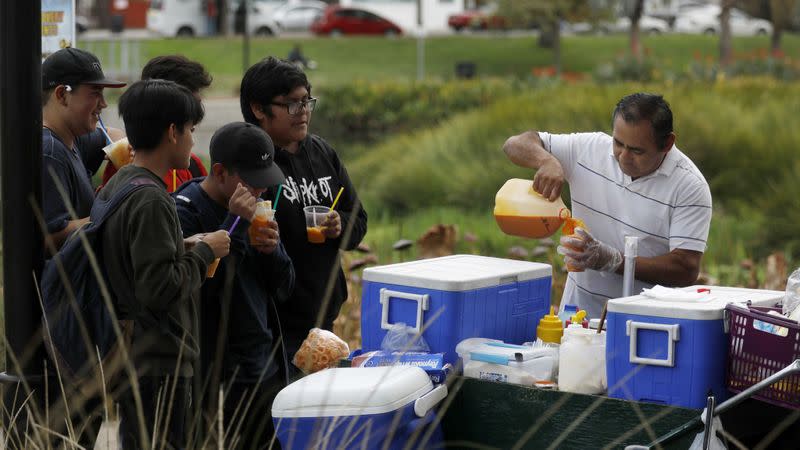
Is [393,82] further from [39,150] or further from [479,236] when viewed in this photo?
[39,150]

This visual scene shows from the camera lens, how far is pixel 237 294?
3.99m

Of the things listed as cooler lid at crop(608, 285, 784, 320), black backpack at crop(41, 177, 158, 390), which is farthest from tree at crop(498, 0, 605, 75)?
black backpack at crop(41, 177, 158, 390)

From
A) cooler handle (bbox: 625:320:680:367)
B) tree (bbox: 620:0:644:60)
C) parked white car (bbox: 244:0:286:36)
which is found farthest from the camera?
parked white car (bbox: 244:0:286:36)

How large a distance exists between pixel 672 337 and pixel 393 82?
14.6 metres

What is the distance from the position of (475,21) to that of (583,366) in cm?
4204

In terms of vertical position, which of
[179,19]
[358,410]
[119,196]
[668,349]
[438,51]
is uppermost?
[179,19]

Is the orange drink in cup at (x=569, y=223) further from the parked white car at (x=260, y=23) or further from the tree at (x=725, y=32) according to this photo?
the parked white car at (x=260, y=23)

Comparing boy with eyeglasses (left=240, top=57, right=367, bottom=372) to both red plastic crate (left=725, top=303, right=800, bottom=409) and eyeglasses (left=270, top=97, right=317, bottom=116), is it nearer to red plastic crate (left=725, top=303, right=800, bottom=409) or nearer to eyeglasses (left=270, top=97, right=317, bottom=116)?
eyeglasses (left=270, top=97, right=317, bottom=116)

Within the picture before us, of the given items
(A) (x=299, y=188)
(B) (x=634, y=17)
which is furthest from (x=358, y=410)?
(B) (x=634, y=17)

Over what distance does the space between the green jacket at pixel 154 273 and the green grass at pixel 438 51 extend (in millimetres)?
27466

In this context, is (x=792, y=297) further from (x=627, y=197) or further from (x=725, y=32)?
(x=725, y=32)

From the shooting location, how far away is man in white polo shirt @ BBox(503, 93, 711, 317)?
4.06 m

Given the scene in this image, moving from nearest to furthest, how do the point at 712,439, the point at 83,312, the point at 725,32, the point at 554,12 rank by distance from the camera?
the point at 712,439, the point at 83,312, the point at 725,32, the point at 554,12

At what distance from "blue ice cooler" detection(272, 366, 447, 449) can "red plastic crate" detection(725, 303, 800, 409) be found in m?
0.85
